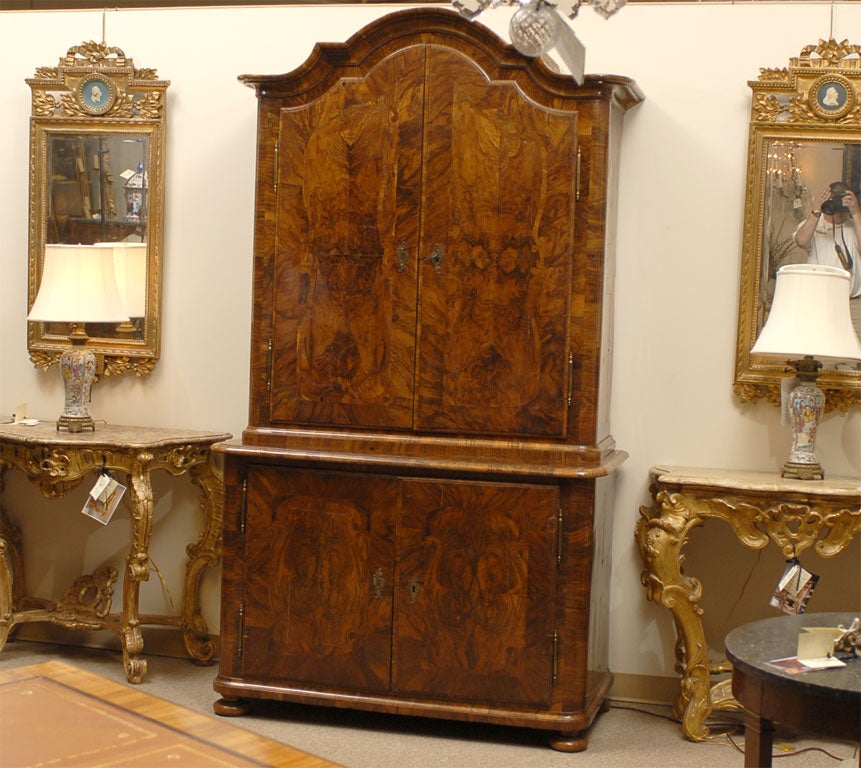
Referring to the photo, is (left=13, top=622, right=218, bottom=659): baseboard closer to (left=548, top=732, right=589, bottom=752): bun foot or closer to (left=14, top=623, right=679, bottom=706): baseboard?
(left=14, top=623, right=679, bottom=706): baseboard

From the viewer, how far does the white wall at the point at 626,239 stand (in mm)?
4137

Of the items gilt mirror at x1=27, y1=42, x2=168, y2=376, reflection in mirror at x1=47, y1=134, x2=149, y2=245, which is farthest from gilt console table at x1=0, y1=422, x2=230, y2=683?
reflection in mirror at x1=47, y1=134, x2=149, y2=245

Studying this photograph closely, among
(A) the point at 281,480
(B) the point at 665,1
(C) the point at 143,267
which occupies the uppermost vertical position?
(B) the point at 665,1

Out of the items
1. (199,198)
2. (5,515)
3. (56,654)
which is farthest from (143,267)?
(56,654)

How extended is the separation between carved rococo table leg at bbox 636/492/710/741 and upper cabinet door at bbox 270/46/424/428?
861 mm

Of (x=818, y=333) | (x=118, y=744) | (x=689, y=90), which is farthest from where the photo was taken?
(x=689, y=90)

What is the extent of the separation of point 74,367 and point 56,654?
113 centimetres

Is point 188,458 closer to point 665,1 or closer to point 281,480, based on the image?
point 281,480

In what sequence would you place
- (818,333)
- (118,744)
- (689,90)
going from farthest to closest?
1. (689,90)
2. (818,333)
3. (118,744)

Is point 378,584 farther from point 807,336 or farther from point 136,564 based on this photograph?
point 807,336

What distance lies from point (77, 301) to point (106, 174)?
0.58 m

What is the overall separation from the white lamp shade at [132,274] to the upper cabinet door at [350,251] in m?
0.87

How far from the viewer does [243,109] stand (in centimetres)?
450

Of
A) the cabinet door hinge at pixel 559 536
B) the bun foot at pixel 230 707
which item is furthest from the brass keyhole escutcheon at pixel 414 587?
the bun foot at pixel 230 707
